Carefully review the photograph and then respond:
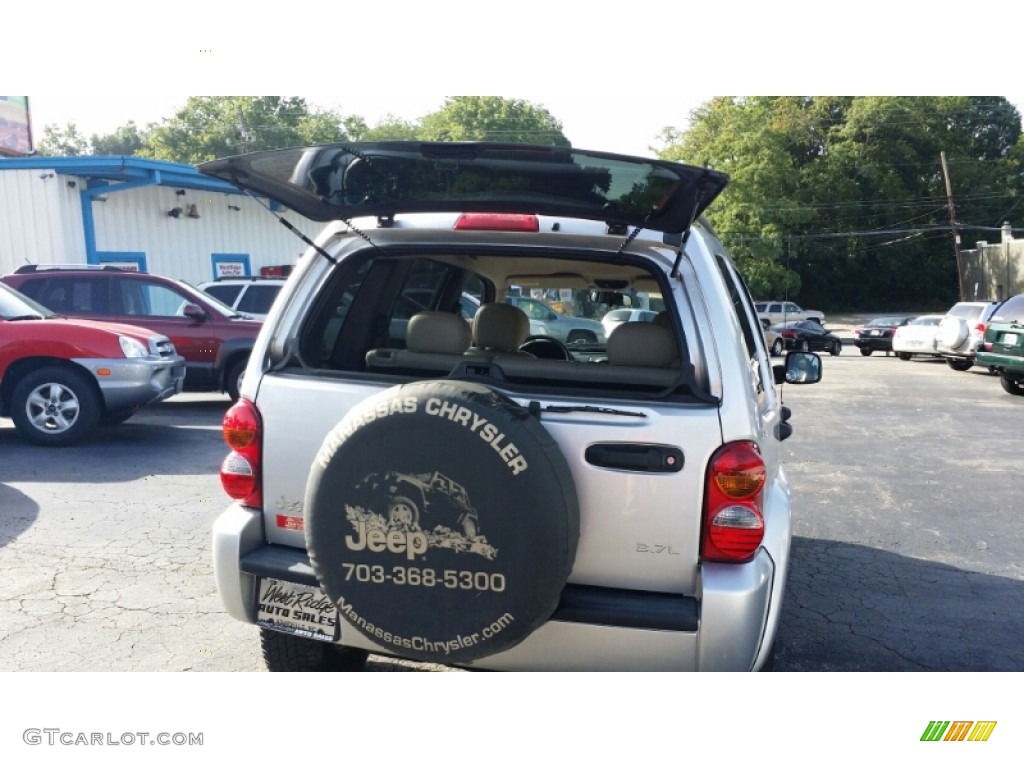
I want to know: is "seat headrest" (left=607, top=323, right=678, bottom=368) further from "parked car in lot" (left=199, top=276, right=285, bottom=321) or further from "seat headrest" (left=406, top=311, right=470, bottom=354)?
"parked car in lot" (left=199, top=276, right=285, bottom=321)

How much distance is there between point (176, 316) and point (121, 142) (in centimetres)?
6289

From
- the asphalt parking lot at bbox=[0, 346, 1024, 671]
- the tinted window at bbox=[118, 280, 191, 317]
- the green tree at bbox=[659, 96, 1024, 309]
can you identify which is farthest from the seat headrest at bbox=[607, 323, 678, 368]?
the green tree at bbox=[659, 96, 1024, 309]

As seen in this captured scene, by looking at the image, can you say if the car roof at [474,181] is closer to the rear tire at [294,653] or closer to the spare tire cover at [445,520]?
the spare tire cover at [445,520]

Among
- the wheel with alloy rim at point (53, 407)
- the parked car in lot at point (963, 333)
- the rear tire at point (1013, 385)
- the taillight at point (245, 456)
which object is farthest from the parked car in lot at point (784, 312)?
the taillight at point (245, 456)

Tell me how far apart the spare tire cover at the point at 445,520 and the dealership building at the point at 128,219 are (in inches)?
552

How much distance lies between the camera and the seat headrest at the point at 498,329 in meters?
4.24

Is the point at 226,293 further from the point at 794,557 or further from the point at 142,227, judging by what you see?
the point at 794,557

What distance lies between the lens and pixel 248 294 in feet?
40.6

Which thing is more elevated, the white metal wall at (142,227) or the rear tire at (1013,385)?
the white metal wall at (142,227)

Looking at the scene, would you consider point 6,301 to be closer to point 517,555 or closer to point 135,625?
point 135,625

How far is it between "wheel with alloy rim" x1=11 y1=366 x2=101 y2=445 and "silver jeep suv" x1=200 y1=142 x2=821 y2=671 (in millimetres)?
5556

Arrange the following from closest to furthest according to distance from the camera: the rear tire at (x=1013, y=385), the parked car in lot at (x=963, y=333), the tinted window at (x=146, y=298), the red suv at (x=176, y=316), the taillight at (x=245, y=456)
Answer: the taillight at (x=245, y=456)
the red suv at (x=176, y=316)
the tinted window at (x=146, y=298)
the rear tire at (x=1013, y=385)
the parked car in lot at (x=963, y=333)

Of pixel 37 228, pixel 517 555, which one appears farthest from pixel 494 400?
pixel 37 228

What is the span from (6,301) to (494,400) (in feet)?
24.7
